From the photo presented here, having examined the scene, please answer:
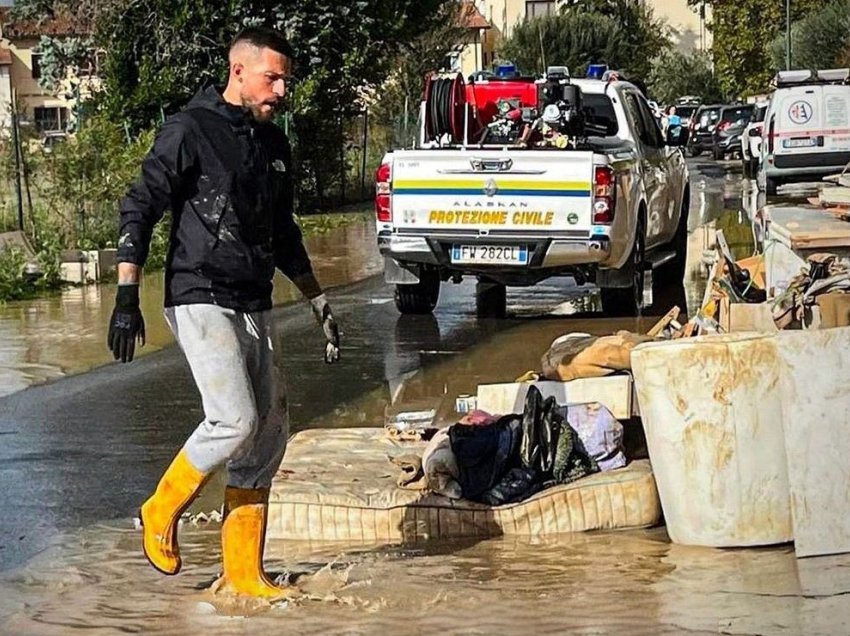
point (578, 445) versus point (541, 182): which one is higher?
point (541, 182)

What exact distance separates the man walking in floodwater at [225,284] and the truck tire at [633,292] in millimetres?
7872

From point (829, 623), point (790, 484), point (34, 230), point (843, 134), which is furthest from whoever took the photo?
point (843, 134)

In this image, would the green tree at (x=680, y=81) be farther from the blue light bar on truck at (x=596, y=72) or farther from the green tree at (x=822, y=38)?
the blue light bar on truck at (x=596, y=72)

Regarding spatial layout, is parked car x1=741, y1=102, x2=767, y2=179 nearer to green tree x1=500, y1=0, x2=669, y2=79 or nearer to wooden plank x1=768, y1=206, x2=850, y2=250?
green tree x1=500, y1=0, x2=669, y2=79

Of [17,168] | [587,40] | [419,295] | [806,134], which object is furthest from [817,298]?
[587,40]

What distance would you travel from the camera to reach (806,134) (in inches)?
1134

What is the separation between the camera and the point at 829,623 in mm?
5148

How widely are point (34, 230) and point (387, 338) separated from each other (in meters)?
6.37

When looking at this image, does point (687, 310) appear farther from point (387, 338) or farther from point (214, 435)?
point (214, 435)

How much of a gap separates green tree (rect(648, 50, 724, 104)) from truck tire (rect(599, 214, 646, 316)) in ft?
199

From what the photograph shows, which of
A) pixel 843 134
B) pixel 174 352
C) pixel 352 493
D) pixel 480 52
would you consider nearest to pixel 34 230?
pixel 174 352

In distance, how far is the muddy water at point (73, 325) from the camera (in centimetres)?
1132

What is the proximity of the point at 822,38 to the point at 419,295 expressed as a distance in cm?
A: 4310

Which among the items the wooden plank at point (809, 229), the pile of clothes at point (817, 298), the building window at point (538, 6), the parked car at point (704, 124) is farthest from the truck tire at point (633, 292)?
the building window at point (538, 6)
